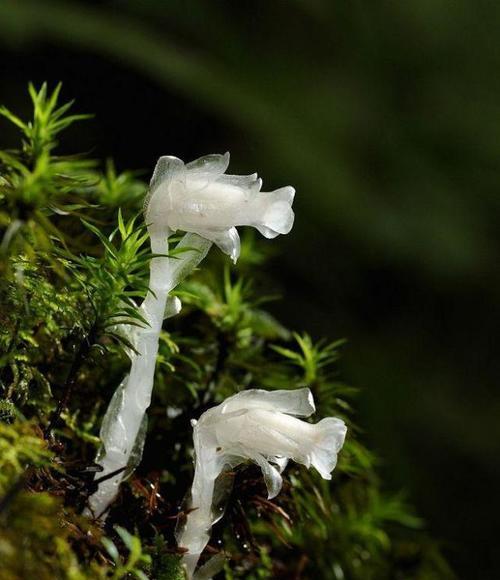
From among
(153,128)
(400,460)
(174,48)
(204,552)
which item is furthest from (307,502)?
(174,48)

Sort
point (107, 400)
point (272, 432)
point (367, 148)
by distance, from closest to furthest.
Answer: point (272, 432), point (107, 400), point (367, 148)

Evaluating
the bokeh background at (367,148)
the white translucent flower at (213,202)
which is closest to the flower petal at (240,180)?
the white translucent flower at (213,202)

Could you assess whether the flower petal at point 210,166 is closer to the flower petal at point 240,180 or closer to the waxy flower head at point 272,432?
the flower petal at point 240,180

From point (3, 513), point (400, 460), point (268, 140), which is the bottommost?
point (400, 460)

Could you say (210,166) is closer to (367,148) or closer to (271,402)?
(271,402)

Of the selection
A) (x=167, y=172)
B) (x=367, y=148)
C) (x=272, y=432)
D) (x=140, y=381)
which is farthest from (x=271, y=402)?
(x=367, y=148)

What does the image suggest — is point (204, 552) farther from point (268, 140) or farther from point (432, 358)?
point (432, 358)

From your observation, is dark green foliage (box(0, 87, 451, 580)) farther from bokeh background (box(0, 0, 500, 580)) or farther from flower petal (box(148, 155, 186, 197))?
bokeh background (box(0, 0, 500, 580))
